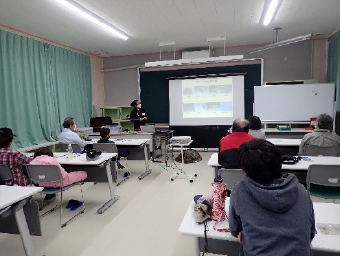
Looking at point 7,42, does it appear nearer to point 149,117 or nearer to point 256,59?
point 149,117

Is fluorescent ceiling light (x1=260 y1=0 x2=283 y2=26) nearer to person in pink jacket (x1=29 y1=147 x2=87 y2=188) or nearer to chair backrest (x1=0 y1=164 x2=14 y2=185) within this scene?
person in pink jacket (x1=29 y1=147 x2=87 y2=188)

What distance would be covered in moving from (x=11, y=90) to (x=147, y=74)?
4.02 m

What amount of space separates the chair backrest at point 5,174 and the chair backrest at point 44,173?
0.19 m

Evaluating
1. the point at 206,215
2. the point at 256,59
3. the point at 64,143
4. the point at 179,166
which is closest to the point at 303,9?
the point at 256,59

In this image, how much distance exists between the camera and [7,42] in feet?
16.3

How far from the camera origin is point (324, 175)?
2.52 m

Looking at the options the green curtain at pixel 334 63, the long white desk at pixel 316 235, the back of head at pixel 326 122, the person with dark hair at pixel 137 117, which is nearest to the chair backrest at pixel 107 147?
the person with dark hair at pixel 137 117

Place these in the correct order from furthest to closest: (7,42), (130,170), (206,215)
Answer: (130,170), (7,42), (206,215)

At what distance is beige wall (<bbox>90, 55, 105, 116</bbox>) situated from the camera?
800cm

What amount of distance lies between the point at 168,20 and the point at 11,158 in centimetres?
358

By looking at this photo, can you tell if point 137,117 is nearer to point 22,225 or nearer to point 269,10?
point 269,10

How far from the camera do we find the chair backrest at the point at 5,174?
9.39 feet

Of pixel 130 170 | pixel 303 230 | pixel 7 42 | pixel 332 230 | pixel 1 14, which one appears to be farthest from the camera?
pixel 130 170

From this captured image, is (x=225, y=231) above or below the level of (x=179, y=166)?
above
